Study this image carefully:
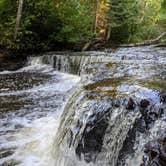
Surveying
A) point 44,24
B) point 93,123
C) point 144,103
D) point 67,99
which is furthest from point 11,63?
point 144,103

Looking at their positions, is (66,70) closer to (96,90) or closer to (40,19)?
(40,19)

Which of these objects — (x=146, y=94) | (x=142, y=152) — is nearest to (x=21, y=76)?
(x=146, y=94)

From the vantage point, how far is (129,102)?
4758 millimetres

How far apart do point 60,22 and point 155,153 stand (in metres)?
14.2

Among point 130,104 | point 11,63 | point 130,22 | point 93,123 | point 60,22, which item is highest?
Result: point 130,22

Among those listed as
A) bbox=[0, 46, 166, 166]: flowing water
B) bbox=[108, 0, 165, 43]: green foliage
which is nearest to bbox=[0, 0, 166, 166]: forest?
bbox=[0, 46, 166, 166]: flowing water

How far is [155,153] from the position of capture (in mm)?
3771

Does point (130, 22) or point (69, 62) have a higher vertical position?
point (130, 22)

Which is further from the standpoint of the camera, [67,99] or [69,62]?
[69,62]

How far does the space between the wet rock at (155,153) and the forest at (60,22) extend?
1179cm

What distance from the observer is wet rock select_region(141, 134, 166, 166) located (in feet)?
12.1

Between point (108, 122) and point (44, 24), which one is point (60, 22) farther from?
point (108, 122)

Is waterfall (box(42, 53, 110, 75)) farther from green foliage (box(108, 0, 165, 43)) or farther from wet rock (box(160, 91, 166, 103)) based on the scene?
green foliage (box(108, 0, 165, 43))

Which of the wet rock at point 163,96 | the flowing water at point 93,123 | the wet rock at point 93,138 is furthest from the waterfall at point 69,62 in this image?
the wet rock at point 93,138
